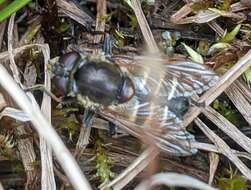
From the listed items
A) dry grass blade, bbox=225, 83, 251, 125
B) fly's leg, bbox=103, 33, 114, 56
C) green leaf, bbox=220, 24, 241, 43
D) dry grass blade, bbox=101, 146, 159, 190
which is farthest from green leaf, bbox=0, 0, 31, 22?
dry grass blade, bbox=225, 83, 251, 125

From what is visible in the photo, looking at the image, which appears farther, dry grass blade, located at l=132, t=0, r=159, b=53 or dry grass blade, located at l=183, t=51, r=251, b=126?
dry grass blade, located at l=132, t=0, r=159, b=53

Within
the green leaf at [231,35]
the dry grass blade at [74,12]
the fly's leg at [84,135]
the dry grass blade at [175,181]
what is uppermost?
the dry grass blade at [74,12]

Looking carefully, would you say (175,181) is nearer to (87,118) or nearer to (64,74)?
(87,118)

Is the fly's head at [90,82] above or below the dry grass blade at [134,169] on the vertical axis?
above

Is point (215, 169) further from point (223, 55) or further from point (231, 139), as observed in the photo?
point (223, 55)

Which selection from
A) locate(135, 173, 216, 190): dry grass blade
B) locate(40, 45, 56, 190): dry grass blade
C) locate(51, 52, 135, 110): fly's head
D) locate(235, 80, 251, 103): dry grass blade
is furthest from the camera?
locate(235, 80, 251, 103): dry grass blade

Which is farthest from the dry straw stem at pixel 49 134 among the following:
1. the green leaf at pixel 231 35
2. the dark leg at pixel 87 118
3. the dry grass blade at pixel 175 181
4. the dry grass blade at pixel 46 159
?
the green leaf at pixel 231 35

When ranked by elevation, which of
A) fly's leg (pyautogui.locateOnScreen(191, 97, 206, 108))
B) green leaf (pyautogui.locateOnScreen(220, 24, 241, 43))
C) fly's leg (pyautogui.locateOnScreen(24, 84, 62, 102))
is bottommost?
fly's leg (pyautogui.locateOnScreen(191, 97, 206, 108))

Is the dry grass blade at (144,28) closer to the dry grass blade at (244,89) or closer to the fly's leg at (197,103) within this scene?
the fly's leg at (197,103)

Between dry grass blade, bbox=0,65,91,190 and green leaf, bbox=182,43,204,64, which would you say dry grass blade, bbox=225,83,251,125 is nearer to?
green leaf, bbox=182,43,204,64

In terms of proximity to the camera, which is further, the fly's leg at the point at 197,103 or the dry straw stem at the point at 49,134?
the fly's leg at the point at 197,103
